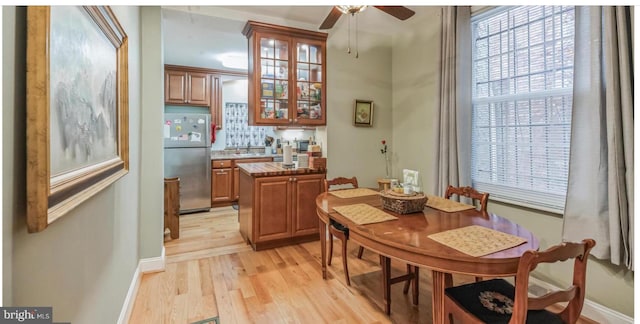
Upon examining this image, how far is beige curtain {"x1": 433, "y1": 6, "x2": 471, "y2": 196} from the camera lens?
2695 millimetres

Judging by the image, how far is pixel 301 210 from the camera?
3.20m

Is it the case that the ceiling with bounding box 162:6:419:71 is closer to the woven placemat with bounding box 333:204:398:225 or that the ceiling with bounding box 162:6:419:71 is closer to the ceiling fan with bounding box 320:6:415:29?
the ceiling fan with bounding box 320:6:415:29

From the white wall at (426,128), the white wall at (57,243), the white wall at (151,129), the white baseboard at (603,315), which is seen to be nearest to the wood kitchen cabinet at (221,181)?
the white wall at (151,129)

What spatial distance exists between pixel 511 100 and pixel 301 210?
2238mm

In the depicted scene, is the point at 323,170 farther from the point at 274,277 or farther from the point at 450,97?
the point at 450,97

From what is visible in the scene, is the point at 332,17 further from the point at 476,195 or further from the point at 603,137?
the point at 603,137

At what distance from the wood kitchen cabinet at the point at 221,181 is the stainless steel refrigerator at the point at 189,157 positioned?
0.47 feet

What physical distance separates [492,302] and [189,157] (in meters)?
4.40

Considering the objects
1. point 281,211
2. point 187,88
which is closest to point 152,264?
point 281,211

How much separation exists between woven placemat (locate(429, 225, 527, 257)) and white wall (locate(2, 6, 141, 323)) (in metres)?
1.45

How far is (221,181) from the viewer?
496 centimetres

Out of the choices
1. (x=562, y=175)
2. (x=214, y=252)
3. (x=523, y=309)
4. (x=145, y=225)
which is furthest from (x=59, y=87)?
(x=562, y=175)

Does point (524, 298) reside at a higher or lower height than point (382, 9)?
lower

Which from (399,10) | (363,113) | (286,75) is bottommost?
(363,113)
